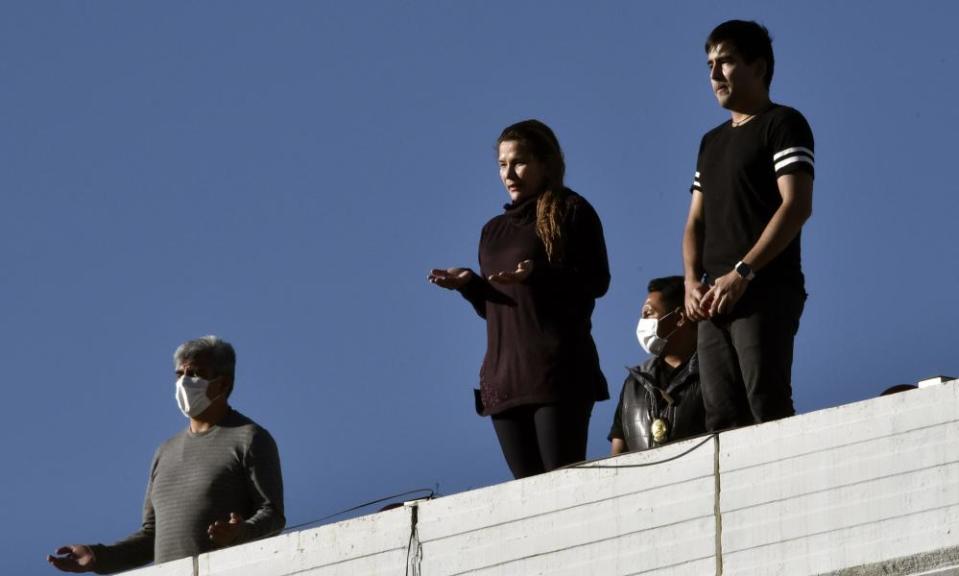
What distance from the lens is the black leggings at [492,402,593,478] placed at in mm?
7223

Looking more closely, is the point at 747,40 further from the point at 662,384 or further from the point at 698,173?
the point at 662,384

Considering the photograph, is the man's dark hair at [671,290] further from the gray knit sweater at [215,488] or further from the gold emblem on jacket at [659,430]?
the gray knit sweater at [215,488]

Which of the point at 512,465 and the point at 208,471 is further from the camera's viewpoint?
the point at 208,471

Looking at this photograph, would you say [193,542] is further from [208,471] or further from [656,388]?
[656,388]

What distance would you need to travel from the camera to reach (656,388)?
7.96 metres

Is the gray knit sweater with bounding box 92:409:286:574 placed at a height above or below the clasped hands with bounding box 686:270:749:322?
below

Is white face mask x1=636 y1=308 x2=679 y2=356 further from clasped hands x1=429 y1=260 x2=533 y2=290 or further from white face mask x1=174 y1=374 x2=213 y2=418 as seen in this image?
white face mask x1=174 y1=374 x2=213 y2=418

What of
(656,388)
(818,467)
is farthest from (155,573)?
(818,467)

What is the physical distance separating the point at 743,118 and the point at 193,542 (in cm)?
275

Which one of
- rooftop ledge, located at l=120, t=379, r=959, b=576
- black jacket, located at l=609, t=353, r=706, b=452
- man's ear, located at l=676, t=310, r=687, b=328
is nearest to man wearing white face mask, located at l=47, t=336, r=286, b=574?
rooftop ledge, located at l=120, t=379, r=959, b=576

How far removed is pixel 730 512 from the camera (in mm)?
6496

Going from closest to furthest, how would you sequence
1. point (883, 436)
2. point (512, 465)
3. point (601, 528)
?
point (883, 436) < point (601, 528) < point (512, 465)

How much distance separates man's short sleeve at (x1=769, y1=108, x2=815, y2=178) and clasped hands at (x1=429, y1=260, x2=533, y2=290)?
1086mm

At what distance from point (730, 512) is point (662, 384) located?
1.53m
